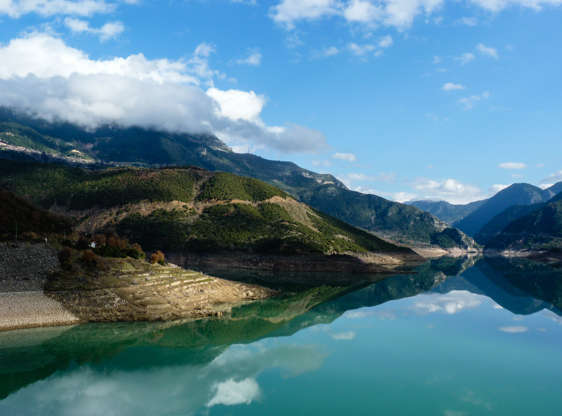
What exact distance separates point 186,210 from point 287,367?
128 m

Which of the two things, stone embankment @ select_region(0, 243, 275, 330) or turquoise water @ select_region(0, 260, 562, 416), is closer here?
turquoise water @ select_region(0, 260, 562, 416)

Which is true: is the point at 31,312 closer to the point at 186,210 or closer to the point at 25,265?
the point at 25,265

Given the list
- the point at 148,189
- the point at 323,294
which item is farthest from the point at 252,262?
the point at 148,189

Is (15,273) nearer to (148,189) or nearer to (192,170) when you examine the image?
(148,189)

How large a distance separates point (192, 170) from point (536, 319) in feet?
537

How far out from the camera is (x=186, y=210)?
158 meters

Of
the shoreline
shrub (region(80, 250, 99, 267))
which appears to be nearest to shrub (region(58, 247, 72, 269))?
shrub (region(80, 250, 99, 267))

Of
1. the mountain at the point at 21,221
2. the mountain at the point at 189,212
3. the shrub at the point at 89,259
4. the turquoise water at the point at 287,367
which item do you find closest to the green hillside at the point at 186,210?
the mountain at the point at 189,212

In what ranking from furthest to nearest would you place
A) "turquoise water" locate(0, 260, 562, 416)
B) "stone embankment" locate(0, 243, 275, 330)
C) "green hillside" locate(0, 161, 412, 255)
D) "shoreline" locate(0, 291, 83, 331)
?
"green hillside" locate(0, 161, 412, 255)
"stone embankment" locate(0, 243, 275, 330)
"shoreline" locate(0, 291, 83, 331)
"turquoise water" locate(0, 260, 562, 416)

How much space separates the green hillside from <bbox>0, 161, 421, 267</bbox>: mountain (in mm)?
348

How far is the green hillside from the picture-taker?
13725cm

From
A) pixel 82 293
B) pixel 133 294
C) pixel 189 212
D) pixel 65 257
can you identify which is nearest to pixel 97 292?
pixel 82 293

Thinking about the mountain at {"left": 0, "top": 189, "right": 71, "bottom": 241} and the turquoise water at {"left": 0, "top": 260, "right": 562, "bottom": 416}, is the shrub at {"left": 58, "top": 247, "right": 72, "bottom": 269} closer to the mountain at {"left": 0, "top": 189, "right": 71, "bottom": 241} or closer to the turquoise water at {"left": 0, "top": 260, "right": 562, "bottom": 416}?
the mountain at {"left": 0, "top": 189, "right": 71, "bottom": 241}

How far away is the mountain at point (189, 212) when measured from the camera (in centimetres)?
13675
